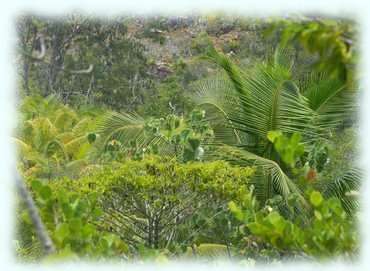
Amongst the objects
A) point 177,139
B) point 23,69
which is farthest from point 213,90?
point 23,69

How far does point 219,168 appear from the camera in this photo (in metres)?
4.83

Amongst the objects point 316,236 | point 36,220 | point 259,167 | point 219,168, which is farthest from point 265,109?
point 36,220

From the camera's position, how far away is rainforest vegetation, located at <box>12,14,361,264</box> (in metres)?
2.13

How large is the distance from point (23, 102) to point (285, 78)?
756 centimetres

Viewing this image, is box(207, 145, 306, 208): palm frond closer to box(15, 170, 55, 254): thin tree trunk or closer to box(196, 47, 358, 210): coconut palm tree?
box(196, 47, 358, 210): coconut palm tree

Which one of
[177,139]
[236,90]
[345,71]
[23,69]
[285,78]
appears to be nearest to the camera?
[345,71]

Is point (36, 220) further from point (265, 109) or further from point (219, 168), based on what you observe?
point (265, 109)

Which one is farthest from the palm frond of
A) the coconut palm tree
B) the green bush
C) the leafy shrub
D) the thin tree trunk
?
the thin tree trunk

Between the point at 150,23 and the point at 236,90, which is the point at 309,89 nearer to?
the point at 236,90

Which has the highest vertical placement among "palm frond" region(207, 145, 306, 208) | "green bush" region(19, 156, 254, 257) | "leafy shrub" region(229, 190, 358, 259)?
"leafy shrub" region(229, 190, 358, 259)

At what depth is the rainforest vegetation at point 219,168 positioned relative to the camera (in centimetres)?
213

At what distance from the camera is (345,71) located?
1.77m

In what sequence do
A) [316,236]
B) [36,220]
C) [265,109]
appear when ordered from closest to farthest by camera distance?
1. [36,220]
2. [316,236]
3. [265,109]

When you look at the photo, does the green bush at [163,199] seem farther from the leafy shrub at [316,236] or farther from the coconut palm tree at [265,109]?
the leafy shrub at [316,236]
